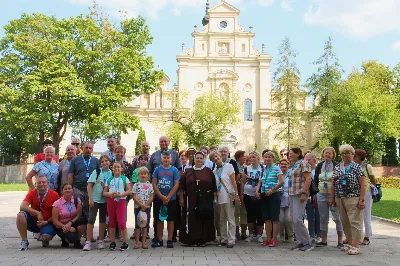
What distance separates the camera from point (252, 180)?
349 inches

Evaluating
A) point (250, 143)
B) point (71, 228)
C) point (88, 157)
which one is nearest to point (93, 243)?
point (71, 228)

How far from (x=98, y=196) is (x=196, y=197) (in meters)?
1.78

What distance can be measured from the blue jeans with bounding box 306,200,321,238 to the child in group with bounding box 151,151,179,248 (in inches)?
107

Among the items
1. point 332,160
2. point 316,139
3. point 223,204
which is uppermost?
point 316,139

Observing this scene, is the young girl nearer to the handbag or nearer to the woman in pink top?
the woman in pink top

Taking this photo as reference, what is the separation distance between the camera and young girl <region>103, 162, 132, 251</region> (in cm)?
771

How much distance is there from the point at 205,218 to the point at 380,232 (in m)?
4.81

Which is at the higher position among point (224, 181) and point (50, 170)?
point (50, 170)

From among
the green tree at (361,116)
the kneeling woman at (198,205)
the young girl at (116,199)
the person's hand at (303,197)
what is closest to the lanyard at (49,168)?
the young girl at (116,199)

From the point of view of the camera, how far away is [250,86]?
4588 cm

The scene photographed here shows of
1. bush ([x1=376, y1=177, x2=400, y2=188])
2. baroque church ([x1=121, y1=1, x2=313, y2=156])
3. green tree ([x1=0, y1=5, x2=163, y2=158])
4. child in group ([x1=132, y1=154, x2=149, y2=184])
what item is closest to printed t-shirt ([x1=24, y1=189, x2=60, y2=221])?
child in group ([x1=132, y1=154, x2=149, y2=184])

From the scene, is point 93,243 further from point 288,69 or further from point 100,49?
point 288,69

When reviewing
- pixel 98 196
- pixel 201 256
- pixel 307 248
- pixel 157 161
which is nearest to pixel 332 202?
pixel 307 248

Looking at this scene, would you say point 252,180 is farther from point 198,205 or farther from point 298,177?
point 198,205
